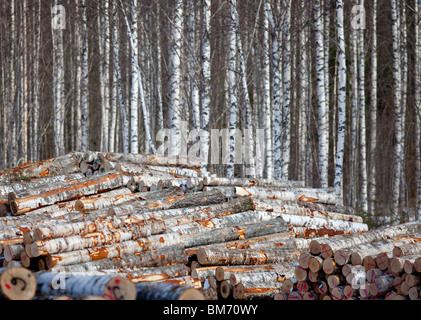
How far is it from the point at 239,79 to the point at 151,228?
522 inches

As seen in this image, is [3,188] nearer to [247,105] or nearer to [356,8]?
[247,105]

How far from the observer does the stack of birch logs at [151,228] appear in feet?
18.3

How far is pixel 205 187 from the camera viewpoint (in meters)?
8.70

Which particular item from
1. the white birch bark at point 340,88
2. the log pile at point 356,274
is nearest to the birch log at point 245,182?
the white birch bark at point 340,88

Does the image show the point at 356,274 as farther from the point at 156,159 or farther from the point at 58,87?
the point at 58,87

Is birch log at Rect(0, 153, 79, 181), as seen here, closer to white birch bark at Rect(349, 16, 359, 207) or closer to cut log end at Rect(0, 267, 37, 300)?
cut log end at Rect(0, 267, 37, 300)

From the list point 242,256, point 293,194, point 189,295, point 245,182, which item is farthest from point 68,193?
point 189,295

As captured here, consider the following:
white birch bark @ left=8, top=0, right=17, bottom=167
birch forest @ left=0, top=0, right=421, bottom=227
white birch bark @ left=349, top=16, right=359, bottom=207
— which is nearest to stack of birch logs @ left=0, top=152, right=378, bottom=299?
birch forest @ left=0, top=0, right=421, bottom=227

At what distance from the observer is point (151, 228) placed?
6500 millimetres

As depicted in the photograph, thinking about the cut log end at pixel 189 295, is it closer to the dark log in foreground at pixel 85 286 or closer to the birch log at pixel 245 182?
the dark log in foreground at pixel 85 286

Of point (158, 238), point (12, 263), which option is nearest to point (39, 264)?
point (12, 263)

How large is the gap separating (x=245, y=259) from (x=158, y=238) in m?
→ 1.10

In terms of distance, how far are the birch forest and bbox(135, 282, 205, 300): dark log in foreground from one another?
717 cm

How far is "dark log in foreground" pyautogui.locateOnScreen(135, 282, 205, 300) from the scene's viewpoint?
3.88 m
